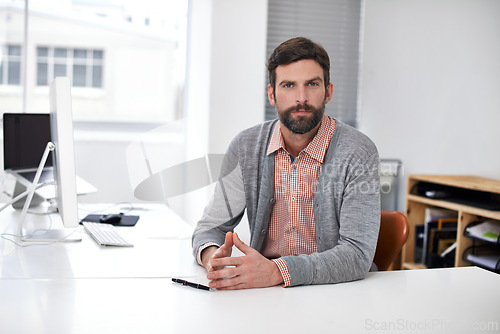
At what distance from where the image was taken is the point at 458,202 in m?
2.93

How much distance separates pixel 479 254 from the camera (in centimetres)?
287

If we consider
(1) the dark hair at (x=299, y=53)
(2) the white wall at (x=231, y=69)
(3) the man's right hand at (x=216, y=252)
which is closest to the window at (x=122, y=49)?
→ (2) the white wall at (x=231, y=69)

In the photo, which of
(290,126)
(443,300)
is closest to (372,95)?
(290,126)

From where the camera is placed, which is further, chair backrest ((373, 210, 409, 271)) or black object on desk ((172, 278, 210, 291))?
chair backrest ((373, 210, 409, 271))

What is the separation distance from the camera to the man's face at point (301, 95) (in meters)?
1.66

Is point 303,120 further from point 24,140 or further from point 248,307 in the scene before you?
point 24,140

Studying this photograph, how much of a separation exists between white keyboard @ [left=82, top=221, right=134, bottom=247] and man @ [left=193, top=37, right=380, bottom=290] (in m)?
0.31

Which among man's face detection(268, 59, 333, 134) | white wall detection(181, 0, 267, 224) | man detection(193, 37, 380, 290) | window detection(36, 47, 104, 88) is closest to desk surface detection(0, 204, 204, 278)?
man detection(193, 37, 380, 290)

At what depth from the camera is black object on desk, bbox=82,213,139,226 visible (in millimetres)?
2046

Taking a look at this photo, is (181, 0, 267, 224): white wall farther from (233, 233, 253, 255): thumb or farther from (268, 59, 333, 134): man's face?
(233, 233, 253, 255): thumb

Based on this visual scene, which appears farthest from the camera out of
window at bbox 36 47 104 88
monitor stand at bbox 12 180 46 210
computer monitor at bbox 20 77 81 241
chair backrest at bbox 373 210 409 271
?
window at bbox 36 47 104 88

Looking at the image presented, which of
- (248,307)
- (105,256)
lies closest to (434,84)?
(105,256)

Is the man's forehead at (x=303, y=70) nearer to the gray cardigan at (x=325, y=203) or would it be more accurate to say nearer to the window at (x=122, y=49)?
the gray cardigan at (x=325, y=203)

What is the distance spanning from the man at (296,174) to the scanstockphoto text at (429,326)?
0.44m
